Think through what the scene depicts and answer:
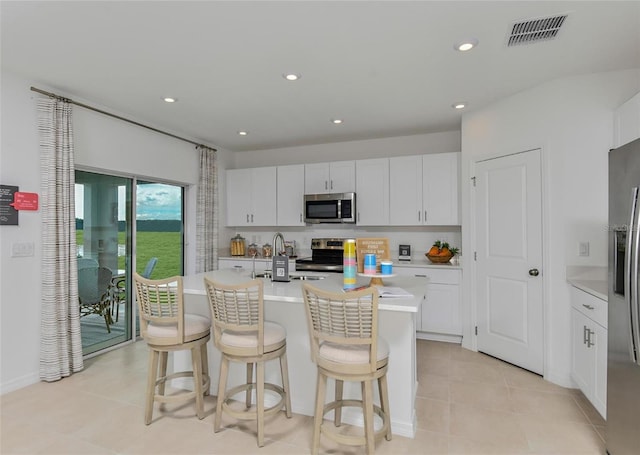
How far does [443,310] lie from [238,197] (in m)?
3.31

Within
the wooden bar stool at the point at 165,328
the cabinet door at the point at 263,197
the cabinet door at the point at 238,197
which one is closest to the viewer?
the wooden bar stool at the point at 165,328

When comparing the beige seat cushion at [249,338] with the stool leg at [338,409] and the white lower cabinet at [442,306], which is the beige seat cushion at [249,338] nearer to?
the stool leg at [338,409]

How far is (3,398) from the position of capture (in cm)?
277

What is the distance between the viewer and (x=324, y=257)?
493 cm

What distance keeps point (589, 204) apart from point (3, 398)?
4941 mm

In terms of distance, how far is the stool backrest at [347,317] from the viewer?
1819 mm

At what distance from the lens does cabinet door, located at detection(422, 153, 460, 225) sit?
170 inches

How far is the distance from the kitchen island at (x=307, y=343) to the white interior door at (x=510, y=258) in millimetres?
1293

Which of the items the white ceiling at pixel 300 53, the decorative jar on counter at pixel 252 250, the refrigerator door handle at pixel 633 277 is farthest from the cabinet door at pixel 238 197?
the refrigerator door handle at pixel 633 277

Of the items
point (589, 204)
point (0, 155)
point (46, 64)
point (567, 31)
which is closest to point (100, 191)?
point (0, 155)

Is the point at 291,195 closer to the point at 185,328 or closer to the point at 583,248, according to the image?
the point at 185,328

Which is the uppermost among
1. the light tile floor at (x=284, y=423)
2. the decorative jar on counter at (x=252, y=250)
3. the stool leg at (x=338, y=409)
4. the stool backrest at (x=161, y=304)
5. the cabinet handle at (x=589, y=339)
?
the decorative jar on counter at (x=252, y=250)

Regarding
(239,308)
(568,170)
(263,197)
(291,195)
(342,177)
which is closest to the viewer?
(239,308)

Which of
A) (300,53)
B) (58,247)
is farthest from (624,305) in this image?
(58,247)
